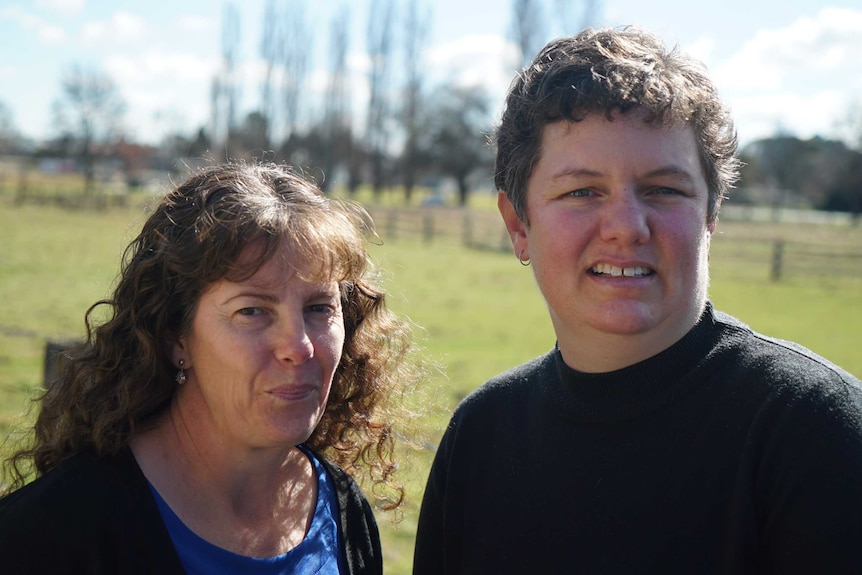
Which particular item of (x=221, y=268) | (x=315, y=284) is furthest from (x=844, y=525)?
(x=221, y=268)

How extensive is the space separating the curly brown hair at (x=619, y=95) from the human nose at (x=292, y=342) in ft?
2.06

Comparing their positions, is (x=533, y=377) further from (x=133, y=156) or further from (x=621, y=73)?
(x=133, y=156)

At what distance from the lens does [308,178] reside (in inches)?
100

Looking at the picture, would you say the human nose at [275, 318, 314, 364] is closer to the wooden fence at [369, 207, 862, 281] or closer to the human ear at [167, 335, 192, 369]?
the human ear at [167, 335, 192, 369]

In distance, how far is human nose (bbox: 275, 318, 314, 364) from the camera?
204cm

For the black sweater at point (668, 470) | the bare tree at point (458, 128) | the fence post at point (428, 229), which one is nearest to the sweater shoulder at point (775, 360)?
the black sweater at point (668, 470)

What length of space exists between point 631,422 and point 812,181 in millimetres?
58562

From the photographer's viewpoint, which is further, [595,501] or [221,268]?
[221,268]

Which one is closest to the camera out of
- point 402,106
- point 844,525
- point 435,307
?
point 844,525

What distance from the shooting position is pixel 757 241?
2639 centimetres

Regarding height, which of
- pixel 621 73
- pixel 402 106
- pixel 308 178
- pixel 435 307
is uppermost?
pixel 402 106

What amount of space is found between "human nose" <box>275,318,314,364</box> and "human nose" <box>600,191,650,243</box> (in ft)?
2.53

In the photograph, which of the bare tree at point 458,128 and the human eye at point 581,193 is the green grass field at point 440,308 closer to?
the human eye at point 581,193

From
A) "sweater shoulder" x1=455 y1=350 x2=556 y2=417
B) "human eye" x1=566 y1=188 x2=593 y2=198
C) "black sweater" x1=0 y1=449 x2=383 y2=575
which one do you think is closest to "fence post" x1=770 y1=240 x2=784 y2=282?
"sweater shoulder" x1=455 y1=350 x2=556 y2=417
